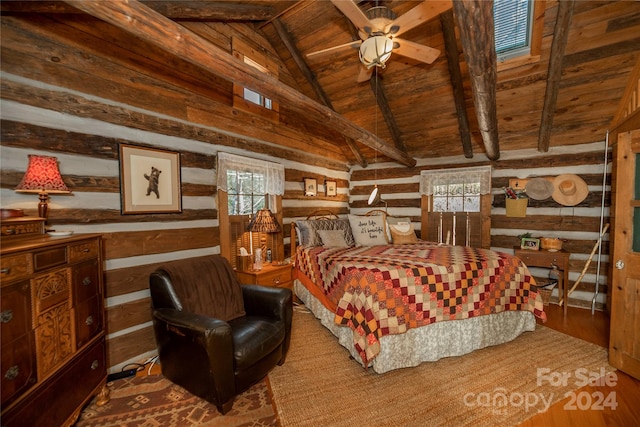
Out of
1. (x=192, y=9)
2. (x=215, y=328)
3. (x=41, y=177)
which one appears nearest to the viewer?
(x=41, y=177)

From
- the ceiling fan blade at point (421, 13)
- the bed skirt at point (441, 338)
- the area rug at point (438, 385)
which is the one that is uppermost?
the ceiling fan blade at point (421, 13)

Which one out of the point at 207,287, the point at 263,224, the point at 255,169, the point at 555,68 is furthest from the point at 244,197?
the point at 555,68

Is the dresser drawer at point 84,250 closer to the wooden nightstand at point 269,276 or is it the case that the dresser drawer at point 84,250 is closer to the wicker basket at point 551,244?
the wooden nightstand at point 269,276

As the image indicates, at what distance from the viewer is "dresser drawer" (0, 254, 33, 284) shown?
120 centimetres

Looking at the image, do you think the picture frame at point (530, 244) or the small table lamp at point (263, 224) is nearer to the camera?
the small table lamp at point (263, 224)

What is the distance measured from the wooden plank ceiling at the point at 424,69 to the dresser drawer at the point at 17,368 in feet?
5.63

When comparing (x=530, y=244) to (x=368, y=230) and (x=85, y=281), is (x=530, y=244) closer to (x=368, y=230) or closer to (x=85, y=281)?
(x=368, y=230)

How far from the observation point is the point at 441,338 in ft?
8.39

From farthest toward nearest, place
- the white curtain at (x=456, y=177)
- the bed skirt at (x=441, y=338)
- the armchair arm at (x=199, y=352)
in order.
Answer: the white curtain at (x=456, y=177), the bed skirt at (x=441, y=338), the armchair arm at (x=199, y=352)

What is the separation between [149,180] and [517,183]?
202 inches

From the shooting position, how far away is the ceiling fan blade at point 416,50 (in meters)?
2.45

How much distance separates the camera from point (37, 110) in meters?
1.92

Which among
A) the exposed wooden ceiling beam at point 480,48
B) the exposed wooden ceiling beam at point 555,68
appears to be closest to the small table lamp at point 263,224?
the exposed wooden ceiling beam at point 480,48

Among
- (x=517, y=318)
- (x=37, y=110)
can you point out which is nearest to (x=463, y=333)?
(x=517, y=318)
